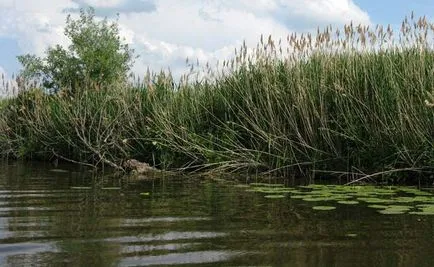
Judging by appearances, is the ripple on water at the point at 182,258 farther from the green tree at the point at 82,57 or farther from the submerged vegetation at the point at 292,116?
the green tree at the point at 82,57

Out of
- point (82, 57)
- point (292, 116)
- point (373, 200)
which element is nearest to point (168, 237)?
point (373, 200)

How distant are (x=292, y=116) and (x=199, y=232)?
4703mm

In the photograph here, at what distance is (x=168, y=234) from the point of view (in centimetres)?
461

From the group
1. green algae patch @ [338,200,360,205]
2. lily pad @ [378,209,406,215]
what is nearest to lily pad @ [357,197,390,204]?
green algae patch @ [338,200,360,205]

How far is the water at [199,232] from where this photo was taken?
3793mm

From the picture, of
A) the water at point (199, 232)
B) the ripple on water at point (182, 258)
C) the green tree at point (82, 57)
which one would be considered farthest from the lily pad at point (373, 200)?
the green tree at point (82, 57)

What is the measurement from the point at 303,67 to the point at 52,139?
22.4 ft

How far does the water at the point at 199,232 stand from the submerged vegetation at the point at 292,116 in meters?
2.15

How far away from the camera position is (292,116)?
9.09m

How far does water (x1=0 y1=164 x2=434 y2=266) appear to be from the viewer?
379 cm

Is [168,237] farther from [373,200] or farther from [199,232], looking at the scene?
[373,200]

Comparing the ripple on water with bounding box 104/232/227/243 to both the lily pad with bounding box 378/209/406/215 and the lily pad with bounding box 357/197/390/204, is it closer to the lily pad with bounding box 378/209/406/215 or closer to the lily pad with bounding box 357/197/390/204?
the lily pad with bounding box 378/209/406/215

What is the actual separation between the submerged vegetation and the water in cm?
215

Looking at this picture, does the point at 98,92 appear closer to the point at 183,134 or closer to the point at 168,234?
the point at 183,134
